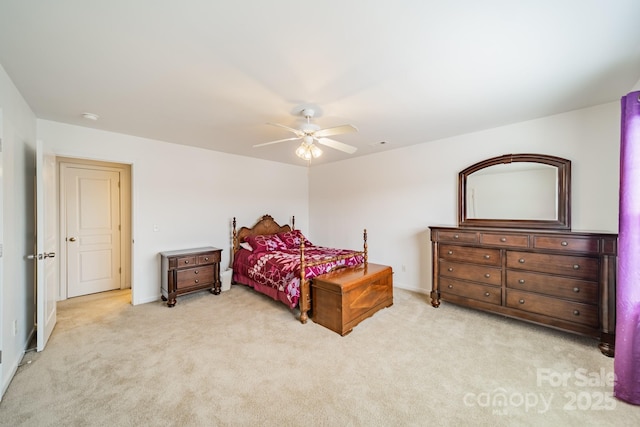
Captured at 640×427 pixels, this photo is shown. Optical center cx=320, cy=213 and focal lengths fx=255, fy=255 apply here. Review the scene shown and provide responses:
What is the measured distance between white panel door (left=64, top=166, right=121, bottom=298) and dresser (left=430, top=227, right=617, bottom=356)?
553 cm

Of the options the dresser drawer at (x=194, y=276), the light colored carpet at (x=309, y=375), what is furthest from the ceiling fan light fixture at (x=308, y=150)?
the dresser drawer at (x=194, y=276)

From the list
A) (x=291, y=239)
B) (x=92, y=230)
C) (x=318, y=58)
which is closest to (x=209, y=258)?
(x=291, y=239)

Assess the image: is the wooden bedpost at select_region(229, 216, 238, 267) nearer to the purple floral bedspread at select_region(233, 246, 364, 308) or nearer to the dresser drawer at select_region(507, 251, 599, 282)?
the purple floral bedspread at select_region(233, 246, 364, 308)

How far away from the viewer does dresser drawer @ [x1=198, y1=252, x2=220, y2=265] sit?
4137 millimetres

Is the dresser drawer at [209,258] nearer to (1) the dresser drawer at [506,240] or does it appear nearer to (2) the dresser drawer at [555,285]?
(1) the dresser drawer at [506,240]

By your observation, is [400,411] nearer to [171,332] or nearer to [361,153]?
[171,332]

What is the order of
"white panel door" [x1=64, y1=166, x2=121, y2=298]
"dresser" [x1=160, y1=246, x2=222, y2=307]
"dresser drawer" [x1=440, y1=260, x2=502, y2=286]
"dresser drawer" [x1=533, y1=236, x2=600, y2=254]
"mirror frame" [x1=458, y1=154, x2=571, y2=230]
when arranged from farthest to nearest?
"white panel door" [x1=64, y1=166, x2=121, y2=298] → "dresser" [x1=160, y1=246, x2=222, y2=307] → "dresser drawer" [x1=440, y1=260, x2=502, y2=286] → "mirror frame" [x1=458, y1=154, x2=571, y2=230] → "dresser drawer" [x1=533, y1=236, x2=600, y2=254]

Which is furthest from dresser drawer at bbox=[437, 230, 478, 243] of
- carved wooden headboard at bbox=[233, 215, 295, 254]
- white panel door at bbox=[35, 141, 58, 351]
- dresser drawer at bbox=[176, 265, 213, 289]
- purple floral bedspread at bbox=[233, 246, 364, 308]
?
white panel door at bbox=[35, 141, 58, 351]

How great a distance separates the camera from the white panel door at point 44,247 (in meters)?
2.55

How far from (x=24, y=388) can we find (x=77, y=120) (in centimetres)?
294

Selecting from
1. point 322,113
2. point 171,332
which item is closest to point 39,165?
point 171,332

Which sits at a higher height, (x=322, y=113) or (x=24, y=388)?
(x=322, y=113)

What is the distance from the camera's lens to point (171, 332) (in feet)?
9.87

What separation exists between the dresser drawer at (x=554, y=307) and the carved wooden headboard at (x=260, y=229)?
4.23 metres
